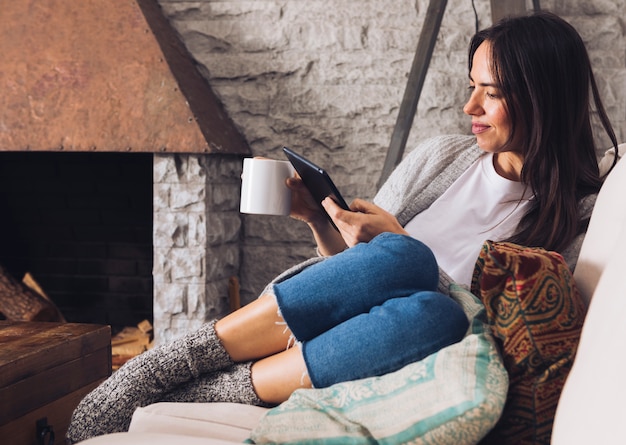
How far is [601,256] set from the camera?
1097mm

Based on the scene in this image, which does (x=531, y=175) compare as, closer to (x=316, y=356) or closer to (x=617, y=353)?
(x=316, y=356)

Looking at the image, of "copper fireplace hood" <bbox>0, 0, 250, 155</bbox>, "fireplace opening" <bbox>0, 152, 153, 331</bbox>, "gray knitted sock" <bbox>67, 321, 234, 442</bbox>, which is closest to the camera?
"gray knitted sock" <bbox>67, 321, 234, 442</bbox>

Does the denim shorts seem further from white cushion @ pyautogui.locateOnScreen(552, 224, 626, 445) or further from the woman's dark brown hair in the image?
the woman's dark brown hair

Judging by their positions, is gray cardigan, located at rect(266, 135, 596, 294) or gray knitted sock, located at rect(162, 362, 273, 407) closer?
gray knitted sock, located at rect(162, 362, 273, 407)

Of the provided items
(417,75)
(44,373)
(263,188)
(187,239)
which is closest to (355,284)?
(263,188)

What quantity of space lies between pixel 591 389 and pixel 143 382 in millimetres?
733

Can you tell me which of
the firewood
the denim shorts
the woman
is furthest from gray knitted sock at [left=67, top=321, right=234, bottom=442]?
the firewood

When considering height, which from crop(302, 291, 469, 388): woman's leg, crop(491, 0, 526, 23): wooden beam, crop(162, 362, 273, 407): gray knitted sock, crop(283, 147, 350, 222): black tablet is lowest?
crop(162, 362, 273, 407): gray knitted sock

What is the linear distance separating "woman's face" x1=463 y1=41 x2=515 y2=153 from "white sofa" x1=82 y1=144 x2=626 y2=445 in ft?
1.65

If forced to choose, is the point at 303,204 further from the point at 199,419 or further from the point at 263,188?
the point at 199,419

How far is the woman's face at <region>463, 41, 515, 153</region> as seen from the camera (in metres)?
1.66

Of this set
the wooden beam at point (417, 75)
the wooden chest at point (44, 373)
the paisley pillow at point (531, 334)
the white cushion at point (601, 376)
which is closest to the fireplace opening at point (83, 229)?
the wooden beam at point (417, 75)

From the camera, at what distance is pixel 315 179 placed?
1.41 meters

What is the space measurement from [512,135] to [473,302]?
0.68 metres
